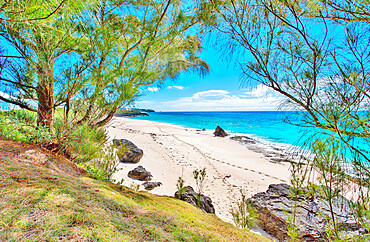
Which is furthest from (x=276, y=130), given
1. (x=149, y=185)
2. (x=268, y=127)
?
(x=149, y=185)

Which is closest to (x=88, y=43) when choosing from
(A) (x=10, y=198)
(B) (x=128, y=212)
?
(A) (x=10, y=198)

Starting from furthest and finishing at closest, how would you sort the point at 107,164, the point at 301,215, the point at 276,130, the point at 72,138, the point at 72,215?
the point at 276,130 → the point at 107,164 → the point at 72,138 → the point at 301,215 → the point at 72,215

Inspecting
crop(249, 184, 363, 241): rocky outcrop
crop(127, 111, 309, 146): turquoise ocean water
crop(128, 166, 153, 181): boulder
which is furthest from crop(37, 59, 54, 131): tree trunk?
crop(249, 184, 363, 241): rocky outcrop

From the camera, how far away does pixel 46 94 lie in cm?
223

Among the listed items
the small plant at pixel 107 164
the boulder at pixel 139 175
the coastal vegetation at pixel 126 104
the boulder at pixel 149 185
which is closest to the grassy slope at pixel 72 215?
the coastal vegetation at pixel 126 104

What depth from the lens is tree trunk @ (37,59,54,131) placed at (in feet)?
6.82

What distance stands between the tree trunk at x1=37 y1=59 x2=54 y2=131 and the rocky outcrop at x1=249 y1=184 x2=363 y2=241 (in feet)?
10.8

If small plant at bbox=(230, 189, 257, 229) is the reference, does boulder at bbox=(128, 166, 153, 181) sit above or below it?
below

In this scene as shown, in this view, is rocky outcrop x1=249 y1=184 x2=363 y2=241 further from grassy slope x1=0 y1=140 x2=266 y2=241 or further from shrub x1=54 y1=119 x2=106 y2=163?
shrub x1=54 y1=119 x2=106 y2=163

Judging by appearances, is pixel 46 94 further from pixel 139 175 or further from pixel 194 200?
pixel 194 200

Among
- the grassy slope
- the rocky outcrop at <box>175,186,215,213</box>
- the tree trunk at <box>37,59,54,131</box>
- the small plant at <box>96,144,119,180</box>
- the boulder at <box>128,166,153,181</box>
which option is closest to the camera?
the grassy slope

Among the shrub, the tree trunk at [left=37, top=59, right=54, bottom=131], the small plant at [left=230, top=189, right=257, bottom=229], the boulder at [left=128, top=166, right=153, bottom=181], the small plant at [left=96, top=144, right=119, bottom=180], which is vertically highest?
the tree trunk at [left=37, top=59, right=54, bottom=131]

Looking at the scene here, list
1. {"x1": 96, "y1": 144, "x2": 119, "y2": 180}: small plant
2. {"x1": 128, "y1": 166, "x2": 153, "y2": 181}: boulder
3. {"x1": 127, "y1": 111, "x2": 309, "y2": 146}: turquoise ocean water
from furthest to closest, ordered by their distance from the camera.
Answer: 1. {"x1": 128, "y1": 166, "x2": 153, "y2": 181}: boulder
2. {"x1": 96, "y1": 144, "x2": 119, "y2": 180}: small plant
3. {"x1": 127, "y1": 111, "x2": 309, "y2": 146}: turquoise ocean water

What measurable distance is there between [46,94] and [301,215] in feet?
12.9
